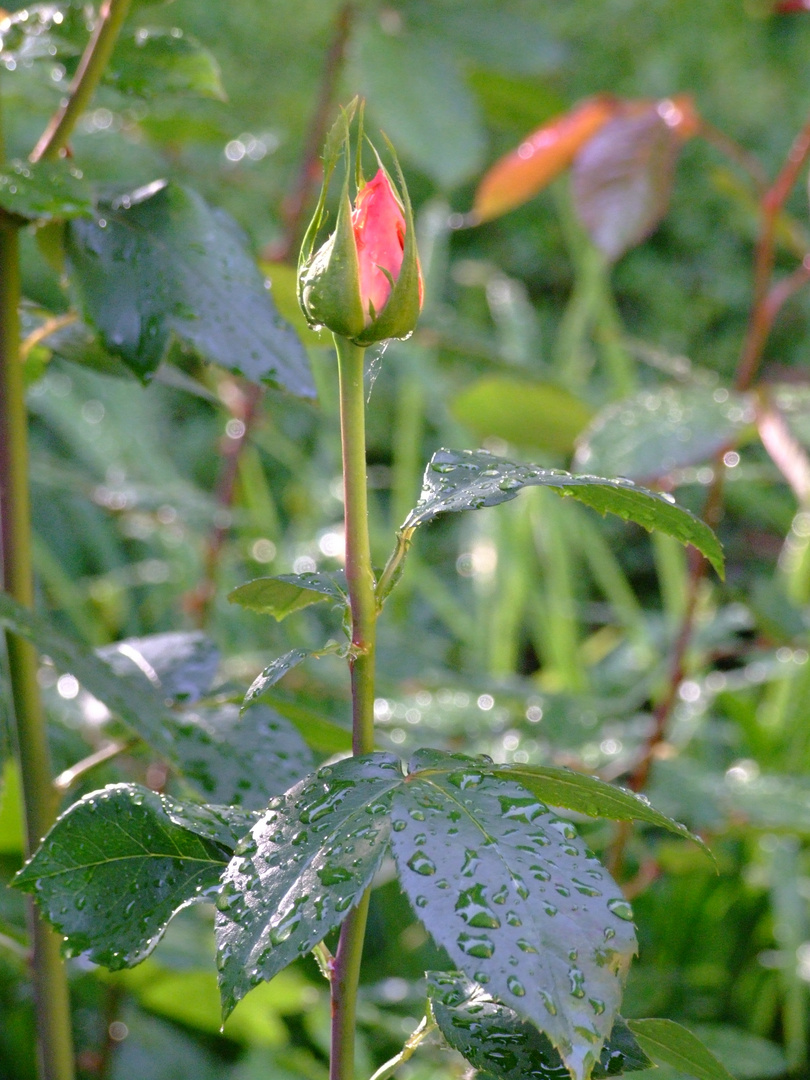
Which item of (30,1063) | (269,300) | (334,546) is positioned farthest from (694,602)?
(30,1063)

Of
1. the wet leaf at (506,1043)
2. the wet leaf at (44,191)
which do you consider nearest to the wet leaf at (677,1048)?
the wet leaf at (506,1043)

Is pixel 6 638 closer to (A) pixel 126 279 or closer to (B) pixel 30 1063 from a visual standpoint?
(A) pixel 126 279

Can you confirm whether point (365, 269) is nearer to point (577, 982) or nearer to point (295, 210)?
point (577, 982)

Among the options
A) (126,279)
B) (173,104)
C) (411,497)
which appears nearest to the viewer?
(126,279)

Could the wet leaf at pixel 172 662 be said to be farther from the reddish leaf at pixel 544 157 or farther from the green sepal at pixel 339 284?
the reddish leaf at pixel 544 157

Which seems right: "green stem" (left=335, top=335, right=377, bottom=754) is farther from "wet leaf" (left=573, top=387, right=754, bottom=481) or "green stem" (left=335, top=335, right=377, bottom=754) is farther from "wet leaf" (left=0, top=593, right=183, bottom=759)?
"wet leaf" (left=573, top=387, right=754, bottom=481)
